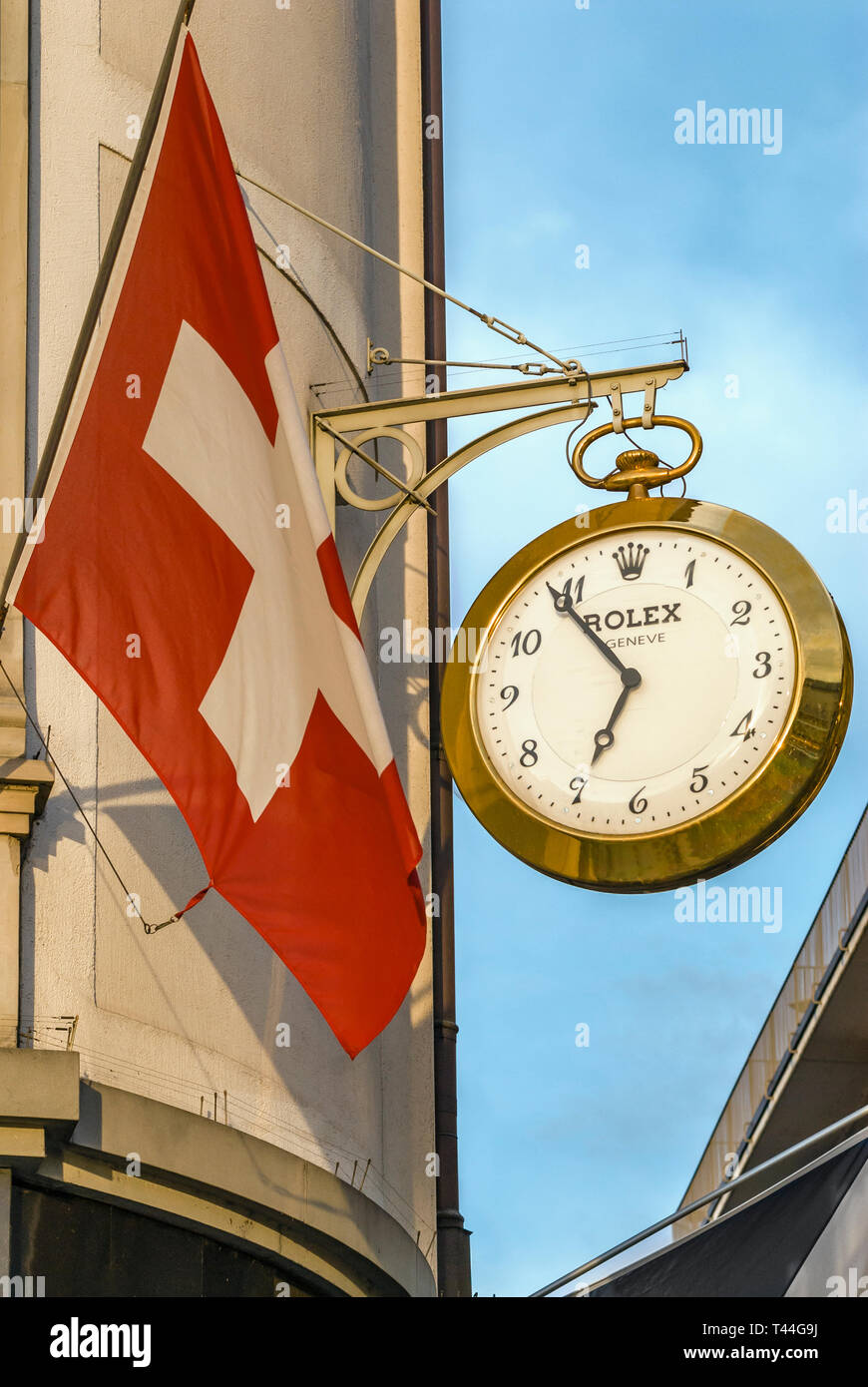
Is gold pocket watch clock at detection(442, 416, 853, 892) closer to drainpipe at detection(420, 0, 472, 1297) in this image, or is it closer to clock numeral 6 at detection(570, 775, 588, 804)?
clock numeral 6 at detection(570, 775, 588, 804)

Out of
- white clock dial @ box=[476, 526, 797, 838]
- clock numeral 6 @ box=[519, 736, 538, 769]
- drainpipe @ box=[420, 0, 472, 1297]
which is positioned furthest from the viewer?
drainpipe @ box=[420, 0, 472, 1297]

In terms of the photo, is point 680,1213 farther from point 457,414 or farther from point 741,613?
Result: point 457,414

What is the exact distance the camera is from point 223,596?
6.41m

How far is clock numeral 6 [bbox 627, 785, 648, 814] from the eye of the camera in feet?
22.9

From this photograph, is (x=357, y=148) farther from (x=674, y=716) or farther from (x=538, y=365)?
(x=674, y=716)

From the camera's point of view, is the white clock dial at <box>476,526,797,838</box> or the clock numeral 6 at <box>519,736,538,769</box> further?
the clock numeral 6 at <box>519,736,538,769</box>

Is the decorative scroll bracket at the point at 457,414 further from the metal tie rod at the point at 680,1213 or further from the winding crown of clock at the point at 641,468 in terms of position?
the metal tie rod at the point at 680,1213

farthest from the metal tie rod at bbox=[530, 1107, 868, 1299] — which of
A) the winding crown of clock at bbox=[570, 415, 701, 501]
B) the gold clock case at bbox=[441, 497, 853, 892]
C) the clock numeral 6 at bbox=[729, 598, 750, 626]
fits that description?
the winding crown of clock at bbox=[570, 415, 701, 501]

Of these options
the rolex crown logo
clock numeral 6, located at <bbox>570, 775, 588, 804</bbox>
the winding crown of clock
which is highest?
the winding crown of clock

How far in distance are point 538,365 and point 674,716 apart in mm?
1708

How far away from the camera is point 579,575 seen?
739cm

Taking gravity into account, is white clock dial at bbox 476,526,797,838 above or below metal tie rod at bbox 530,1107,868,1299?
above

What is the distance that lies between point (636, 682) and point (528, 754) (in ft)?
1.42
